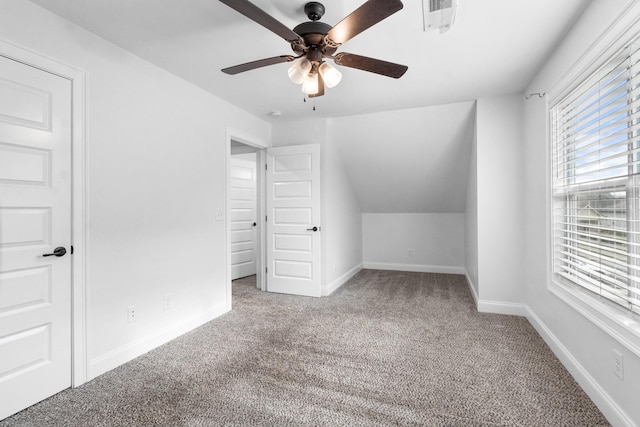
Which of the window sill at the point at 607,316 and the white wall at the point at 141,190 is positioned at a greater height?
the white wall at the point at 141,190

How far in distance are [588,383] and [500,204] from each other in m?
1.91

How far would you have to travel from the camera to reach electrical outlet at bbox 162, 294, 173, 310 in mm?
2743

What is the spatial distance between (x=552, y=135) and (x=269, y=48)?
94.8 inches

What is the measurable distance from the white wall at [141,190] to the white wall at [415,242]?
3401mm

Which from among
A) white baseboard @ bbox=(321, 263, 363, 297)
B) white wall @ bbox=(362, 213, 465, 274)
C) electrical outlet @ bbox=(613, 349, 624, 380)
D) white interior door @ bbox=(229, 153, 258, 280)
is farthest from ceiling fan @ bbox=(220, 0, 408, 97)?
white wall @ bbox=(362, 213, 465, 274)

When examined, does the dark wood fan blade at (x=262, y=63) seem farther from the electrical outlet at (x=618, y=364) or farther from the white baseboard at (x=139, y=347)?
the electrical outlet at (x=618, y=364)

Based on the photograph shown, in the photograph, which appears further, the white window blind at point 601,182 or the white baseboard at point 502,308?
the white baseboard at point 502,308

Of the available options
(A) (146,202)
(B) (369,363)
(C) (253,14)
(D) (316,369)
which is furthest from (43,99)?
(B) (369,363)

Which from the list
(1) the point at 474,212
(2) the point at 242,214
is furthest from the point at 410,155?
(2) the point at 242,214

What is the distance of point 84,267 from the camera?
213cm

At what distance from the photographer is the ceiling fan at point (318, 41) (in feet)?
4.83

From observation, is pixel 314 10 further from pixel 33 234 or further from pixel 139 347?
pixel 139 347

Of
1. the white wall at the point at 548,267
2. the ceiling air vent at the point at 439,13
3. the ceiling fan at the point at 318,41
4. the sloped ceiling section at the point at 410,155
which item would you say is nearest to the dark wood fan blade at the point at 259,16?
the ceiling fan at the point at 318,41

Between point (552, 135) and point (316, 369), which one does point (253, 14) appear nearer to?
point (316, 369)
